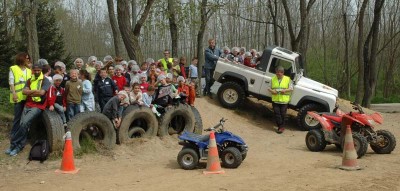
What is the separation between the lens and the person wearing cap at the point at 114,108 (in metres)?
10.2

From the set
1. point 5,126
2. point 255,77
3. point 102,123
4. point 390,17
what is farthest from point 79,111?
point 390,17

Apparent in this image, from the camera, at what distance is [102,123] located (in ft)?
32.3

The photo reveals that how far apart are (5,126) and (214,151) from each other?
553cm

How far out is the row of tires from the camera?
30.4 feet

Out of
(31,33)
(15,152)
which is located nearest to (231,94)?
(31,33)

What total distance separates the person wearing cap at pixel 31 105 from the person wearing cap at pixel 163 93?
3.05m

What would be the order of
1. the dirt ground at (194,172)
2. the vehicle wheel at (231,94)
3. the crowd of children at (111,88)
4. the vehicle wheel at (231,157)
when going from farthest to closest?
the vehicle wheel at (231,94)
the crowd of children at (111,88)
the vehicle wheel at (231,157)
the dirt ground at (194,172)

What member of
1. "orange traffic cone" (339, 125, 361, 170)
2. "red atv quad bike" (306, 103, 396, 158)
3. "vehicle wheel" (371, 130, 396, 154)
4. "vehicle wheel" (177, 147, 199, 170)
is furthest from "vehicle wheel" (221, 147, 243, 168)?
"vehicle wheel" (371, 130, 396, 154)

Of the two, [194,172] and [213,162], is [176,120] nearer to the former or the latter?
[194,172]

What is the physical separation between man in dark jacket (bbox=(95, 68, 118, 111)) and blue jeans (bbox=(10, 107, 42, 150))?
5.54 ft

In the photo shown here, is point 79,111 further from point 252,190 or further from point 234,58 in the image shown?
point 234,58

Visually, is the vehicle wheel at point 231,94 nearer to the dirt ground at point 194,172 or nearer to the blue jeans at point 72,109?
the dirt ground at point 194,172

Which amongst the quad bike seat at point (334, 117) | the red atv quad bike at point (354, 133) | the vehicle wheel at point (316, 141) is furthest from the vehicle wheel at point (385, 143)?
the vehicle wheel at point (316, 141)

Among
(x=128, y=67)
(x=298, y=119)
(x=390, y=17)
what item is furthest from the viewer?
(x=390, y=17)
